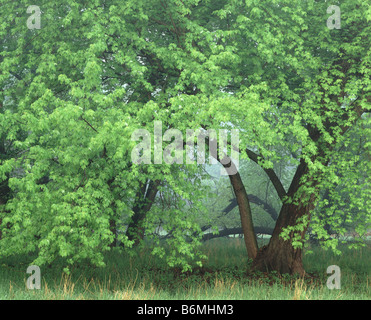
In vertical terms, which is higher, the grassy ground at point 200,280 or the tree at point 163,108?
the tree at point 163,108

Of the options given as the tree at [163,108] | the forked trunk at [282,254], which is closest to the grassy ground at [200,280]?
the forked trunk at [282,254]

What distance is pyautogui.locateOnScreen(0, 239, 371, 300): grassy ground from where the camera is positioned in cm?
1010

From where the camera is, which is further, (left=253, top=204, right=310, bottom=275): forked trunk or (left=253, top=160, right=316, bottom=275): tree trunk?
(left=253, top=204, right=310, bottom=275): forked trunk

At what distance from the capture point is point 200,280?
1338cm

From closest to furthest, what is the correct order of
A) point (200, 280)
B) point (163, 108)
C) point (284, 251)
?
point (163, 108) < point (200, 280) < point (284, 251)

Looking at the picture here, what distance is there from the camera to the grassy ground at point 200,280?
10.1m

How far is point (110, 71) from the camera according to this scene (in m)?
13.6

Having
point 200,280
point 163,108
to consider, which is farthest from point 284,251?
point 163,108

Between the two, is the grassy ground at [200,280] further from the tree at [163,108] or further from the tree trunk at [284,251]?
the tree at [163,108]

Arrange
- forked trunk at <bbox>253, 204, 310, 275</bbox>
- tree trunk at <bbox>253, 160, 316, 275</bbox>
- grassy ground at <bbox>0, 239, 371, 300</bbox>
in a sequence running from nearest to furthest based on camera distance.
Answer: grassy ground at <bbox>0, 239, 371, 300</bbox> < tree trunk at <bbox>253, 160, 316, 275</bbox> < forked trunk at <bbox>253, 204, 310, 275</bbox>

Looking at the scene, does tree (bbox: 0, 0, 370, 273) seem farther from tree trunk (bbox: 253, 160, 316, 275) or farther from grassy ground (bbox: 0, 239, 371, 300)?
grassy ground (bbox: 0, 239, 371, 300)

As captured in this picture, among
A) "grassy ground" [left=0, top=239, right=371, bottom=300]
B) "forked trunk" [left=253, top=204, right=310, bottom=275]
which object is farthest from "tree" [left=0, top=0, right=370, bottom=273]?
"grassy ground" [left=0, top=239, right=371, bottom=300]

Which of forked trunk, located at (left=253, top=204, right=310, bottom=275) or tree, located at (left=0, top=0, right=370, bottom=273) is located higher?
tree, located at (left=0, top=0, right=370, bottom=273)

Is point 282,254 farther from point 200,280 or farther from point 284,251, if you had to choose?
point 200,280
